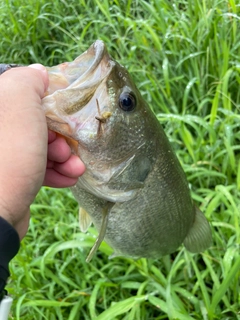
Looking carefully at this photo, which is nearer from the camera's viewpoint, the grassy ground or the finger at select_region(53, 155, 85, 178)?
the finger at select_region(53, 155, 85, 178)

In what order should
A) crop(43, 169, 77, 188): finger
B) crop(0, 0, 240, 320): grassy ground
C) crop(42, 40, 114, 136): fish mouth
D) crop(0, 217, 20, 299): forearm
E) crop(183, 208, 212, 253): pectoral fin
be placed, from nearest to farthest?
crop(0, 217, 20, 299): forearm < crop(42, 40, 114, 136): fish mouth < crop(43, 169, 77, 188): finger < crop(183, 208, 212, 253): pectoral fin < crop(0, 0, 240, 320): grassy ground

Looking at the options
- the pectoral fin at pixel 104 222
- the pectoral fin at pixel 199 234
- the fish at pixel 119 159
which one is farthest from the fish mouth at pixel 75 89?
the pectoral fin at pixel 199 234

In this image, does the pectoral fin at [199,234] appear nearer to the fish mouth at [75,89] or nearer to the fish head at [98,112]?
the fish head at [98,112]

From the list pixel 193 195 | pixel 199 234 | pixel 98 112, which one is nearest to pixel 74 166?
pixel 98 112

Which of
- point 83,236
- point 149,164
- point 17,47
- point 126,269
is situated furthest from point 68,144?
point 17,47

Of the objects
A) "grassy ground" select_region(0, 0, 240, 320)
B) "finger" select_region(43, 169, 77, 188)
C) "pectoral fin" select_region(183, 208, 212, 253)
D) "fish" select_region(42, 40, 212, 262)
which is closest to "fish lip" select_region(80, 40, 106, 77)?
"fish" select_region(42, 40, 212, 262)

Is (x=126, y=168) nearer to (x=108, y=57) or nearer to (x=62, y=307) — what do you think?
(x=108, y=57)

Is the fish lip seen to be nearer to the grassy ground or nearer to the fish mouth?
the fish mouth

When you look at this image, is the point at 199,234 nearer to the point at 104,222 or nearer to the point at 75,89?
the point at 104,222
